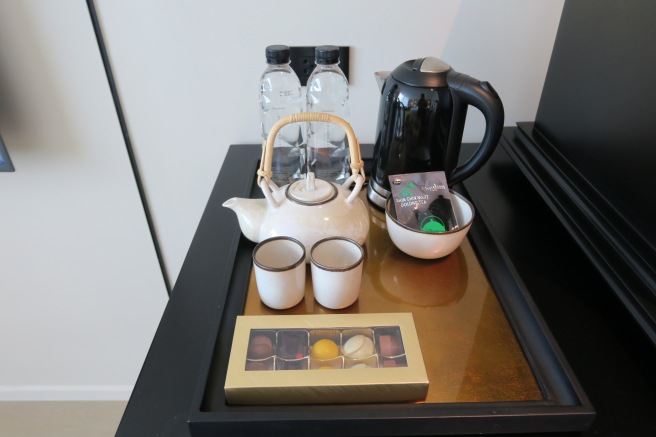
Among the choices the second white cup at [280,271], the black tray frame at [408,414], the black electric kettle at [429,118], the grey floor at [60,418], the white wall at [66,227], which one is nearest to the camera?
the black tray frame at [408,414]

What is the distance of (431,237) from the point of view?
71 centimetres

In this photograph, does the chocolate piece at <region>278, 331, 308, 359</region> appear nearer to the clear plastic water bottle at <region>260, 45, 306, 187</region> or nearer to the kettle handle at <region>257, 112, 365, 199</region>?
the kettle handle at <region>257, 112, 365, 199</region>

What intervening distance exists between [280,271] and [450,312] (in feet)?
0.84

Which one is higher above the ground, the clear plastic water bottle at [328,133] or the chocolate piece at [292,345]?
the clear plastic water bottle at [328,133]

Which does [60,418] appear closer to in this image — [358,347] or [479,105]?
[358,347]

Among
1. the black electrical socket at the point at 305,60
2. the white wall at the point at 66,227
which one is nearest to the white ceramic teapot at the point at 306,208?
the black electrical socket at the point at 305,60

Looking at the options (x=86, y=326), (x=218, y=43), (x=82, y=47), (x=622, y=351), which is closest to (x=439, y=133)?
(x=622, y=351)

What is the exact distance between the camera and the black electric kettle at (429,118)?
2.39 ft

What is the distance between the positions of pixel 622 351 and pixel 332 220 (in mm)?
436

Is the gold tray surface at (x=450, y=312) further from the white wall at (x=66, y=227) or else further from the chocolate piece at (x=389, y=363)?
the white wall at (x=66, y=227)

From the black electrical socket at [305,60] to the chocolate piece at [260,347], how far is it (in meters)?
0.63

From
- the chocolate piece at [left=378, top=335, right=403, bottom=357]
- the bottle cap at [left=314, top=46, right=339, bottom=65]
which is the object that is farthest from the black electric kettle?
the chocolate piece at [left=378, top=335, right=403, bottom=357]

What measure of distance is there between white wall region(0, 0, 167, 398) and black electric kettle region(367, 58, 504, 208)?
0.65 metres

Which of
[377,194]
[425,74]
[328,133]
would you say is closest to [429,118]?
[425,74]
